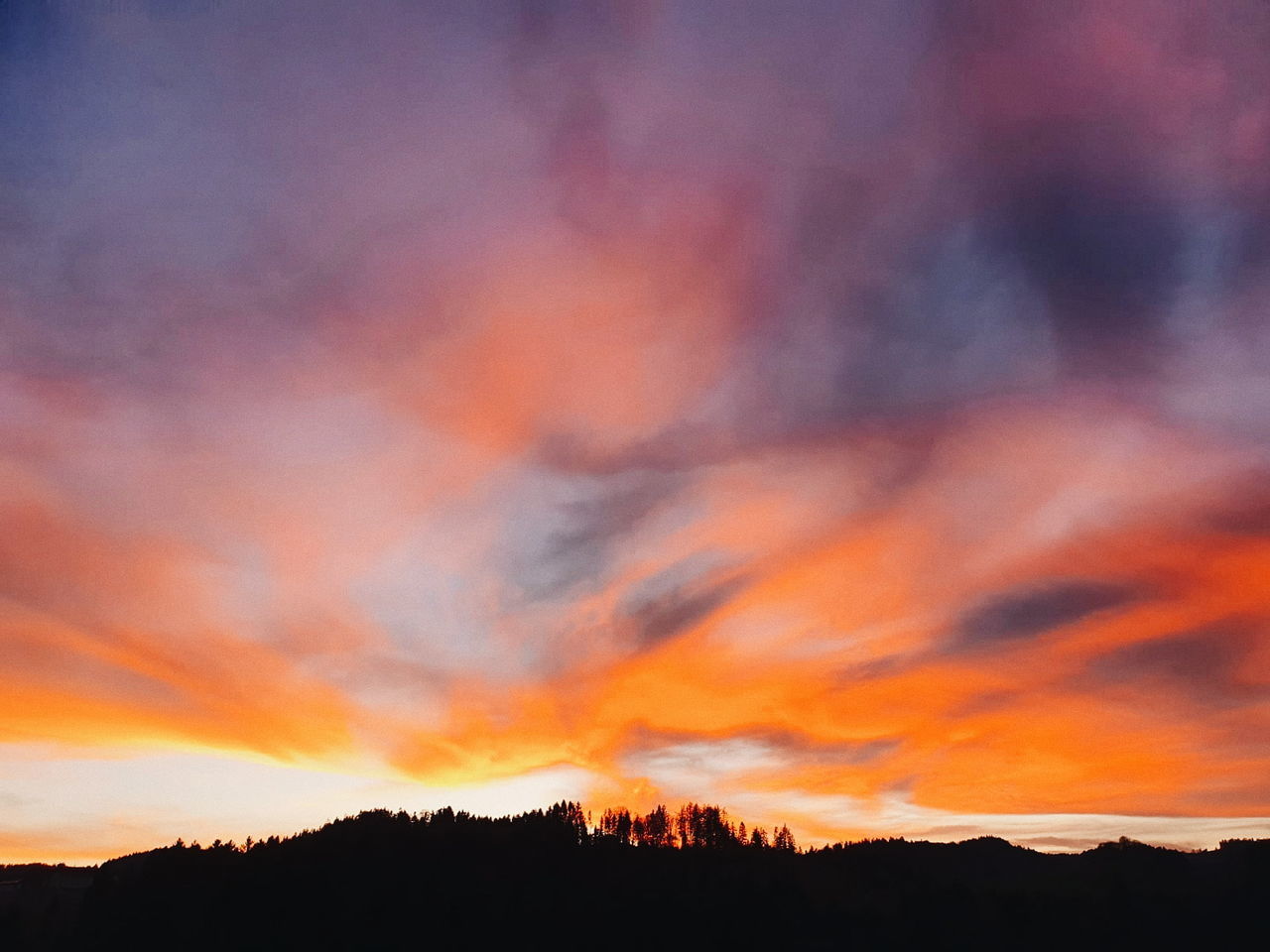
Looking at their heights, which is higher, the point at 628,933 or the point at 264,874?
the point at 264,874

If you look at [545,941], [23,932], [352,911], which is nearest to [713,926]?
[545,941]

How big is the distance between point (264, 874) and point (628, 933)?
304ft

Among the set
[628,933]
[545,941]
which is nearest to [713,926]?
[628,933]

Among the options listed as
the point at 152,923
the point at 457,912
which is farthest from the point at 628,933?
the point at 152,923

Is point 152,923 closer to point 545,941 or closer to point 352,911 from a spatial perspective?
point 352,911

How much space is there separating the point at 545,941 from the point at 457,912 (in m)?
23.8

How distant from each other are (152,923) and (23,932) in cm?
3233

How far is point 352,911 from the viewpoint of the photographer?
188m

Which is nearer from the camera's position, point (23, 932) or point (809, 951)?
point (23, 932)

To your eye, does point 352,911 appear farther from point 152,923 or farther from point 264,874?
point 152,923

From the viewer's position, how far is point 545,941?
18662 centimetres

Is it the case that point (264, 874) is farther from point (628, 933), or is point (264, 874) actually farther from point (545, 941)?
point (628, 933)

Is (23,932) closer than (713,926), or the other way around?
(23,932)

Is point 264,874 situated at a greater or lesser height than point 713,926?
greater
